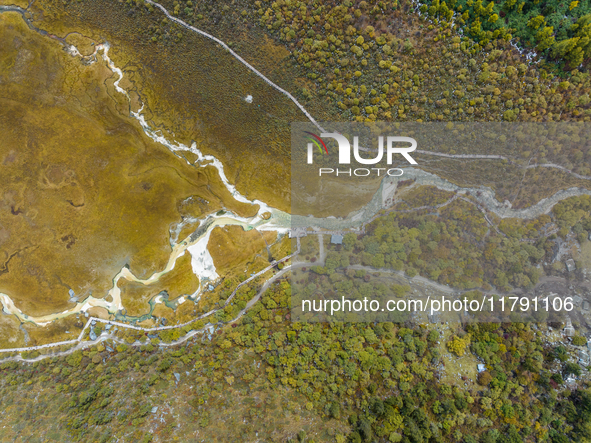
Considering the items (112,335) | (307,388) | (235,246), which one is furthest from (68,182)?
(307,388)

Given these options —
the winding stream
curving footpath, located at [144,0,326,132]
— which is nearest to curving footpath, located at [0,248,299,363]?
the winding stream

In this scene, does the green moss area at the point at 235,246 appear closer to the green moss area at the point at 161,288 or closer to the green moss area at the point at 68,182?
the green moss area at the point at 161,288

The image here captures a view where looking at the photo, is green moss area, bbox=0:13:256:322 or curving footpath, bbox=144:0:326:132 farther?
curving footpath, bbox=144:0:326:132

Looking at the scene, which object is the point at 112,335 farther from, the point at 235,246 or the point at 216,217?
the point at 216,217

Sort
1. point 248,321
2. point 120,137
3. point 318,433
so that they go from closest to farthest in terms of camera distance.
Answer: point 318,433
point 248,321
point 120,137

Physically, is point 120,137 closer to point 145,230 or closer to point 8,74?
point 145,230

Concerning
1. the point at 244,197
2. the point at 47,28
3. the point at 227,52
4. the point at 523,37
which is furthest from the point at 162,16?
the point at 523,37

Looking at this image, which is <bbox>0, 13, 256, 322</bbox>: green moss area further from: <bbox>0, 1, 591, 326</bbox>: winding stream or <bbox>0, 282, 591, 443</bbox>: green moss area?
<bbox>0, 282, 591, 443</bbox>: green moss area
